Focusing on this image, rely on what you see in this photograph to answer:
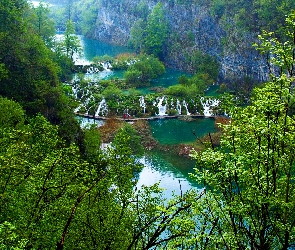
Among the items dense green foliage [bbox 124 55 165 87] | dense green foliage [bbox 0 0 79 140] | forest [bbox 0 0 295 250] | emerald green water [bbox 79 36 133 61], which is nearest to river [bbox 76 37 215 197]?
dense green foliage [bbox 124 55 165 87]

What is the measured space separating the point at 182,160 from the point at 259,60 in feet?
114

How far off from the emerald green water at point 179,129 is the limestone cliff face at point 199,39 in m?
20.6

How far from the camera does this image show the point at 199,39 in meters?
83.7

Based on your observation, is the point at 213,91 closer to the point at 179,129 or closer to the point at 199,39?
the point at 199,39

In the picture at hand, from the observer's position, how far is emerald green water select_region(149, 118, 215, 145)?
46.4m

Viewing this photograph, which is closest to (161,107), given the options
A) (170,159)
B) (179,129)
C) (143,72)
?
(179,129)

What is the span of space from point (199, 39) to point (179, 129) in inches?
1552

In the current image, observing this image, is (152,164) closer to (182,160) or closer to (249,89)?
(182,160)

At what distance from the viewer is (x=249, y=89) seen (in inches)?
2574

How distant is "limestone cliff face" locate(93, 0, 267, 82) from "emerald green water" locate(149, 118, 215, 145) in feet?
67.6

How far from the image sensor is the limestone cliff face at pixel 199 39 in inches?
2751

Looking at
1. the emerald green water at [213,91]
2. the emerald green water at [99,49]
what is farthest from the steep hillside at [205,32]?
the emerald green water at [99,49]

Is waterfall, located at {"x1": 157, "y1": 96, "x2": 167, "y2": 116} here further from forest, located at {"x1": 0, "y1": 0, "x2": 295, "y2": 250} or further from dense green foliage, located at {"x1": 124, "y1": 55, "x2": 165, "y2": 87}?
forest, located at {"x1": 0, "y1": 0, "x2": 295, "y2": 250}

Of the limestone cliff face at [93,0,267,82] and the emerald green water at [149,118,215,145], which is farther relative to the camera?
the limestone cliff face at [93,0,267,82]
